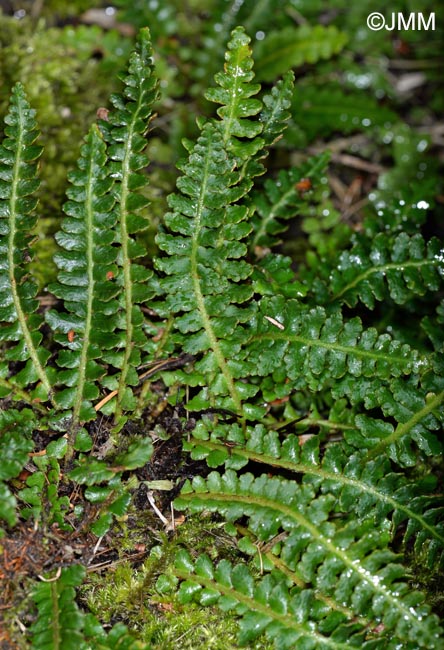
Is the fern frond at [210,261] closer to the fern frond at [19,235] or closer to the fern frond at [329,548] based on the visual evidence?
the fern frond at [329,548]

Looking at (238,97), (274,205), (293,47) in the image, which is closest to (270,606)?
(274,205)

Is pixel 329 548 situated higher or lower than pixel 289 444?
lower

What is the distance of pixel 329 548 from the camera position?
244cm

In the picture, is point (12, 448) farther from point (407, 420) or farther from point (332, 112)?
point (332, 112)

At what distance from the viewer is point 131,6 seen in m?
4.27

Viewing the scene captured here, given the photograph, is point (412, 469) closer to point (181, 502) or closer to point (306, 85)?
point (181, 502)

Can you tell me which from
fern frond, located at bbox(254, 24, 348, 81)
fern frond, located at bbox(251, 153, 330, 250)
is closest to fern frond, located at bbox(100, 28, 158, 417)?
fern frond, located at bbox(251, 153, 330, 250)

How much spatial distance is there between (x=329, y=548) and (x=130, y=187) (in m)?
1.63

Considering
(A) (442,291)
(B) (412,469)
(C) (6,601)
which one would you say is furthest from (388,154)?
(C) (6,601)

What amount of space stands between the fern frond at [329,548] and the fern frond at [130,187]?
0.60 m

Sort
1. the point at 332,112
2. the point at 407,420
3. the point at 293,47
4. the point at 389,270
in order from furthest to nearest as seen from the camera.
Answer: the point at 332,112, the point at 293,47, the point at 389,270, the point at 407,420

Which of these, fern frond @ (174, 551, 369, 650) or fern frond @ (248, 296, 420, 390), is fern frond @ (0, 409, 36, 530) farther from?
fern frond @ (248, 296, 420, 390)

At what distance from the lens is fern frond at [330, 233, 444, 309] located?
118 inches

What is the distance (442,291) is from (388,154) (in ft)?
4.61
